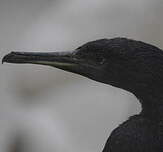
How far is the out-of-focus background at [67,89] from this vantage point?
8.38 feet

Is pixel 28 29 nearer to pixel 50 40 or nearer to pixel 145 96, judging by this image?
pixel 50 40

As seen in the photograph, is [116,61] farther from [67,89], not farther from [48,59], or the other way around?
[67,89]

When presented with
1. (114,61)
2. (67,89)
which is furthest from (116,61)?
(67,89)

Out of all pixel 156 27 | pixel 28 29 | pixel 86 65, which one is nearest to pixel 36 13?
pixel 28 29

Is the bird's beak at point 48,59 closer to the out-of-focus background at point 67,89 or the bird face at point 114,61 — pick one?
the bird face at point 114,61

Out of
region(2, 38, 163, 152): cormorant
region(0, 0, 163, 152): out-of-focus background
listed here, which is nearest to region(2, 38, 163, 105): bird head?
region(2, 38, 163, 152): cormorant

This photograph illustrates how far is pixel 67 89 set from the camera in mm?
2660

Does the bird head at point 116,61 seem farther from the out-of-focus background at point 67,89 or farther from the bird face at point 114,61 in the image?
the out-of-focus background at point 67,89

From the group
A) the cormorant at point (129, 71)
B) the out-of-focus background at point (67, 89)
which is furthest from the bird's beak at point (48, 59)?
the out-of-focus background at point (67, 89)

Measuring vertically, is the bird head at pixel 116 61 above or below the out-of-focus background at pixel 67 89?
above

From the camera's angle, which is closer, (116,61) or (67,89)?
(116,61)

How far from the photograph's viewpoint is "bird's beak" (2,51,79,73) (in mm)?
1377

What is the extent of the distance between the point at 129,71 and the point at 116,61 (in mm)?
36

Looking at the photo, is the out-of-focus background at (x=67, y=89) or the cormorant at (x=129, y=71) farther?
the out-of-focus background at (x=67, y=89)
